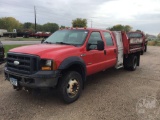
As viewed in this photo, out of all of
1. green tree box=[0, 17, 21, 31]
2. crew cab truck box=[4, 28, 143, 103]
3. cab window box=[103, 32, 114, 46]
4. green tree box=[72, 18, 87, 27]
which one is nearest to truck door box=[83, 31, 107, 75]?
crew cab truck box=[4, 28, 143, 103]

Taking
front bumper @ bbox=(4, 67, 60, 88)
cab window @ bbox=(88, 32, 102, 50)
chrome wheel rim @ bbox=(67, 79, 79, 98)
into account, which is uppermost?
cab window @ bbox=(88, 32, 102, 50)

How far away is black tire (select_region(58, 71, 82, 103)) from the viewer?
15.0ft

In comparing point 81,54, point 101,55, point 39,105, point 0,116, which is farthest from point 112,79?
point 0,116

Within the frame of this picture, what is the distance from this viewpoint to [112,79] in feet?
24.2

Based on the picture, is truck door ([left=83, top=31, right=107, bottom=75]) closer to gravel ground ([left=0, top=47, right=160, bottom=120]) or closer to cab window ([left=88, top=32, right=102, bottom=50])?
cab window ([left=88, top=32, right=102, bottom=50])

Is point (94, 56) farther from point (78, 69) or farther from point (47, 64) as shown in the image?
point (47, 64)

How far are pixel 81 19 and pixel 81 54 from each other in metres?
63.3

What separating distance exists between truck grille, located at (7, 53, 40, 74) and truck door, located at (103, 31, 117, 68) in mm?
2730

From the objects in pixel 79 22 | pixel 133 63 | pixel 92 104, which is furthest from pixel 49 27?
pixel 92 104

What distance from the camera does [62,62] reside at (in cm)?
450

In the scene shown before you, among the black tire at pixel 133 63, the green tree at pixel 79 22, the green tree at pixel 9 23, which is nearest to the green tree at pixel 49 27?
the green tree at pixel 9 23

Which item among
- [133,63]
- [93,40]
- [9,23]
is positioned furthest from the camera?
[9,23]

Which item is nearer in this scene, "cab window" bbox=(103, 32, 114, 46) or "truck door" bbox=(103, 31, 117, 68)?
"truck door" bbox=(103, 31, 117, 68)

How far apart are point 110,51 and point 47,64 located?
9.40ft
